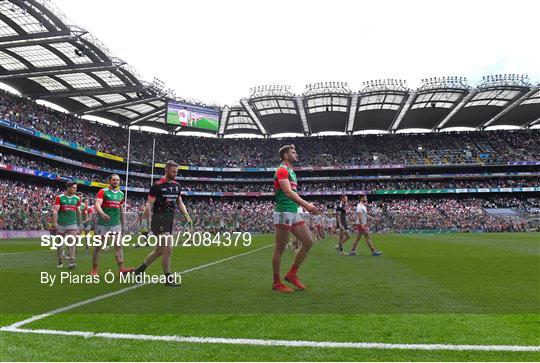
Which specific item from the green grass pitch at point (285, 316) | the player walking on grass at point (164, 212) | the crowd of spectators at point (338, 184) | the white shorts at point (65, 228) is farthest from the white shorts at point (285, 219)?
the crowd of spectators at point (338, 184)

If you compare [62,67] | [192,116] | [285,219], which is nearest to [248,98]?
[192,116]

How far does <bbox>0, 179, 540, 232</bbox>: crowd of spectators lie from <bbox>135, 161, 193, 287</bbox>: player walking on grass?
2054 centimetres

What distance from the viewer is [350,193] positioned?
206 feet

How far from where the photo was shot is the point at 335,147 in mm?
66562

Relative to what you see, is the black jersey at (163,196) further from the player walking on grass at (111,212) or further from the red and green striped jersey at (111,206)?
the red and green striped jersey at (111,206)

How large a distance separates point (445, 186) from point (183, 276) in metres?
59.6

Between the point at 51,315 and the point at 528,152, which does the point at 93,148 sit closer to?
the point at 51,315

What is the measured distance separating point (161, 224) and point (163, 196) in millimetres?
495

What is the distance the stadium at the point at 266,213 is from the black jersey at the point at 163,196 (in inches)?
3.7

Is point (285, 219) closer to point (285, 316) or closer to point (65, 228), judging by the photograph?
point (285, 316)

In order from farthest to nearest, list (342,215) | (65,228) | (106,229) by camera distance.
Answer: (342,215) → (65,228) → (106,229)

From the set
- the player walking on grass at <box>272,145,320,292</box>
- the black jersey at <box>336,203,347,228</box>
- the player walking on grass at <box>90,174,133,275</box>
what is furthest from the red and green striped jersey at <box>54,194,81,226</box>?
the black jersey at <box>336,203,347,228</box>

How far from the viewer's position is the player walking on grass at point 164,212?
706 centimetres

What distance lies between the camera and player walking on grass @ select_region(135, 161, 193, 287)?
7059 mm
